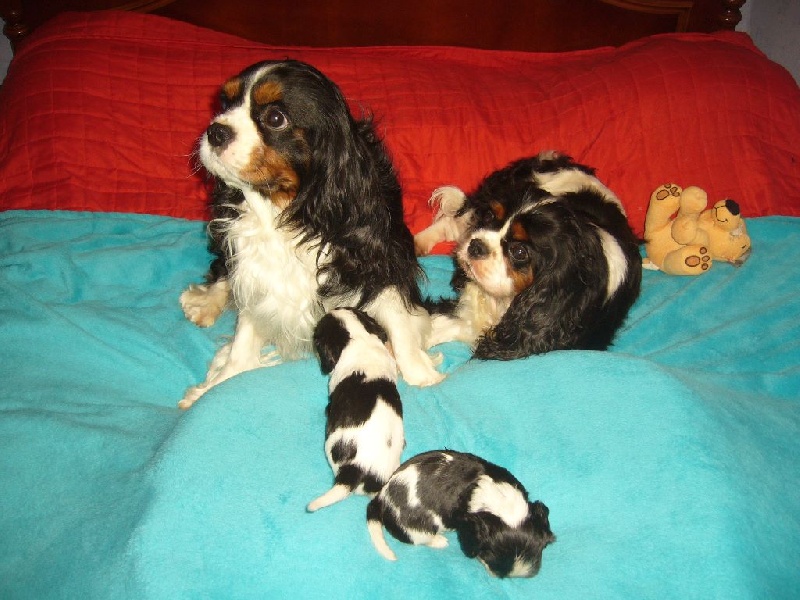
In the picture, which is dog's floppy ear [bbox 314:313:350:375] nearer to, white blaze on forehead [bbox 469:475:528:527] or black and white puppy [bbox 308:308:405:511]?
black and white puppy [bbox 308:308:405:511]

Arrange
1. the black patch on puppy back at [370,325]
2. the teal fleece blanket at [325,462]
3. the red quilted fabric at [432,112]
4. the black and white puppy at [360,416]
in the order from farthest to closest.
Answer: the red quilted fabric at [432,112]
the black patch on puppy back at [370,325]
the black and white puppy at [360,416]
the teal fleece blanket at [325,462]

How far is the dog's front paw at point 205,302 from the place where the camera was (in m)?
2.91

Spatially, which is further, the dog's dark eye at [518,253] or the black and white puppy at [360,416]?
the dog's dark eye at [518,253]

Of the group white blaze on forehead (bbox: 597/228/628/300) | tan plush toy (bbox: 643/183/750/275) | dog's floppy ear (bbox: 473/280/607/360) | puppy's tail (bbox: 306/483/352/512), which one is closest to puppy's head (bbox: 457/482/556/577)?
puppy's tail (bbox: 306/483/352/512)

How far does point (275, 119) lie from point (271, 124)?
2 centimetres

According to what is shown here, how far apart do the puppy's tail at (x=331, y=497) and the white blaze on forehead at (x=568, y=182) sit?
176 centimetres

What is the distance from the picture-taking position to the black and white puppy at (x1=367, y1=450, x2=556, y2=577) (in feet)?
5.82

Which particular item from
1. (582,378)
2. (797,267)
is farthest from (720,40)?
(582,378)

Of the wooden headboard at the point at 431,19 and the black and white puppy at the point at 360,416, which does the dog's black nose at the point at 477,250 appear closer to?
the black and white puppy at the point at 360,416

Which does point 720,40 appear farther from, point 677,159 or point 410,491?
point 410,491

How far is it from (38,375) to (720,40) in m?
4.10

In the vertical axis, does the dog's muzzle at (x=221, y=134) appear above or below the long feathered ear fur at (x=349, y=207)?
above

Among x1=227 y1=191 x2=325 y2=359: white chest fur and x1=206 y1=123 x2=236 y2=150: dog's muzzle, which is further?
x1=227 y1=191 x2=325 y2=359: white chest fur

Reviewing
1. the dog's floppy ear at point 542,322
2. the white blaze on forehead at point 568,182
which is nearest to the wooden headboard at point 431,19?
the white blaze on forehead at point 568,182
